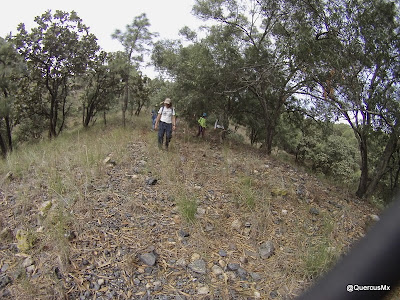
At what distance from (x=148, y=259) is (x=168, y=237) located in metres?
0.42

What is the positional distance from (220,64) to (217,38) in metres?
1.13

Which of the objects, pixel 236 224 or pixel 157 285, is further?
pixel 236 224

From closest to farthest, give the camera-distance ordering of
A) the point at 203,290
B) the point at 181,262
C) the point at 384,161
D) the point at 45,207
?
1. the point at 203,290
2. the point at 181,262
3. the point at 45,207
4. the point at 384,161

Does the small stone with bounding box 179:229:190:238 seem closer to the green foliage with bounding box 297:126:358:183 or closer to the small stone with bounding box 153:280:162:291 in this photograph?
the small stone with bounding box 153:280:162:291

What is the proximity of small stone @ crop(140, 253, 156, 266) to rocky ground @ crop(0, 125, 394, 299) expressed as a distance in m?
0.01

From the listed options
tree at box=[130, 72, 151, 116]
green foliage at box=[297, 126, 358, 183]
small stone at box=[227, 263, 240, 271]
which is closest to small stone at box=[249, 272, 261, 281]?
small stone at box=[227, 263, 240, 271]

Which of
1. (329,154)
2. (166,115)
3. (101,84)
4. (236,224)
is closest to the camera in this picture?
(236,224)

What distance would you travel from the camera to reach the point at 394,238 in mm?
1011

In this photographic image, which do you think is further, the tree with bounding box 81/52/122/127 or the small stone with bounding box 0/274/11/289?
the tree with bounding box 81/52/122/127

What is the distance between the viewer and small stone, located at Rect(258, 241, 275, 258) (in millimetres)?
2894

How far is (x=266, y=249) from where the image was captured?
117 inches

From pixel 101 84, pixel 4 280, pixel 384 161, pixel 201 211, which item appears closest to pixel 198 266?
pixel 201 211

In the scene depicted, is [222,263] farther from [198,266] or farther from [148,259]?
[148,259]

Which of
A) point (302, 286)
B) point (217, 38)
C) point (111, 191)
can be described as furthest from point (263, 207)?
point (217, 38)
